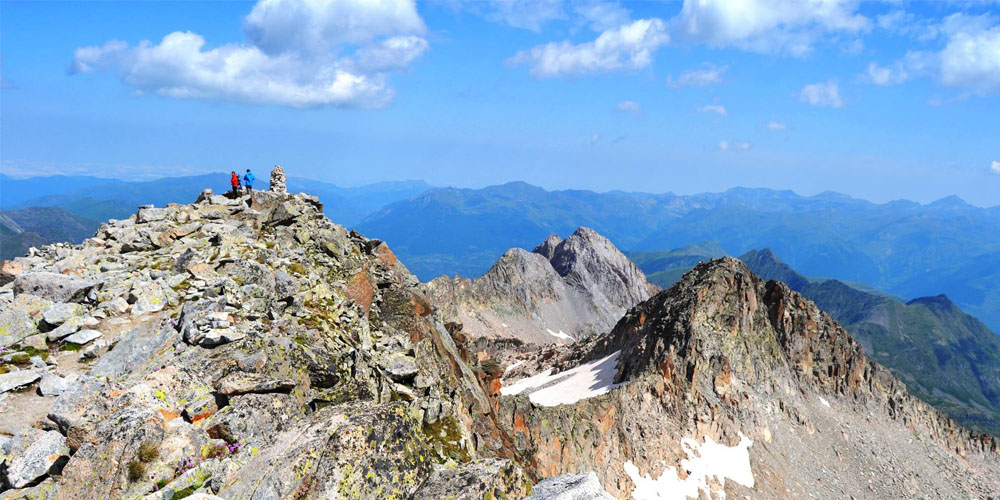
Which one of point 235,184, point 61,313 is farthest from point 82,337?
point 235,184

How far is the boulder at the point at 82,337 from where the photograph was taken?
1734 cm

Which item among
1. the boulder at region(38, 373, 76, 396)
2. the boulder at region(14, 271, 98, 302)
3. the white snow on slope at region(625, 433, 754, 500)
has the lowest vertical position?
the white snow on slope at region(625, 433, 754, 500)

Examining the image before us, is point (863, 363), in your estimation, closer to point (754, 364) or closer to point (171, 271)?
point (754, 364)

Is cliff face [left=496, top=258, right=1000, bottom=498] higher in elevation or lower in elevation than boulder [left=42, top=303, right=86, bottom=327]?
lower

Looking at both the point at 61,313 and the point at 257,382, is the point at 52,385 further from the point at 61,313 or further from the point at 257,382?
the point at 257,382

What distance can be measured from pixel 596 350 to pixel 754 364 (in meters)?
33.9

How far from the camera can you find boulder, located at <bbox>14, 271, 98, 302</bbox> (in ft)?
65.1

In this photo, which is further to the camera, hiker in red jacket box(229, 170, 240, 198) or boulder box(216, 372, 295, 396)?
hiker in red jacket box(229, 170, 240, 198)

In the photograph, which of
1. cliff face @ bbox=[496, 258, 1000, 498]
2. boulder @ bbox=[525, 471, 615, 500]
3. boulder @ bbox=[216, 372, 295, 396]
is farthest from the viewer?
cliff face @ bbox=[496, 258, 1000, 498]

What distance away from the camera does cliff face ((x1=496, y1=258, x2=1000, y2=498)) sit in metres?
68.5

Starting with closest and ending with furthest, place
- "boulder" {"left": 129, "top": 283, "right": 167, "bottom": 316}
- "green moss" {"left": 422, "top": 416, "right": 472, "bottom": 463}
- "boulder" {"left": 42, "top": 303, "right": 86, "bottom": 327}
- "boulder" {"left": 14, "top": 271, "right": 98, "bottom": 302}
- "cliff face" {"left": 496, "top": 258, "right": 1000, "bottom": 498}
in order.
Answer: "green moss" {"left": 422, "top": 416, "right": 472, "bottom": 463}, "boulder" {"left": 42, "top": 303, "right": 86, "bottom": 327}, "boulder" {"left": 129, "top": 283, "right": 167, "bottom": 316}, "boulder" {"left": 14, "top": 271, "right": 98, "bottom": 302}, "cliff face" {"left": 496, "top": 258, "right": 1000, "bottom": 498}

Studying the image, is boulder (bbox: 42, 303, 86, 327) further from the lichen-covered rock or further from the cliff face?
the cliff face

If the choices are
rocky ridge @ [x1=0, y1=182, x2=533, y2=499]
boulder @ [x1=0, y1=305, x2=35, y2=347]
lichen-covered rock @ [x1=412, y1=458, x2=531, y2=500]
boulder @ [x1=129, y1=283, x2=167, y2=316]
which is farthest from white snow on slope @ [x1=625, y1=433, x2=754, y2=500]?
boulder @ [x1=0, y1=305, x2=35, y2=347]

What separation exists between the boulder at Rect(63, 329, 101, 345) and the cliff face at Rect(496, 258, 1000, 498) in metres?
39.4
